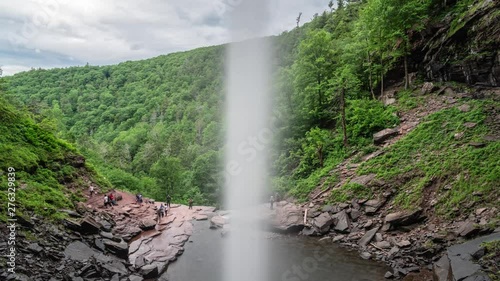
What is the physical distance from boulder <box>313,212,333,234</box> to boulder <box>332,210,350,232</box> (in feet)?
1.33

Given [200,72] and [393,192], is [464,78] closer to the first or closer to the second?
[393,192]

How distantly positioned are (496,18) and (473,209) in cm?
1526

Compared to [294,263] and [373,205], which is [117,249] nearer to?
[294,263]

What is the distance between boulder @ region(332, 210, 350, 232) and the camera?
21.1m

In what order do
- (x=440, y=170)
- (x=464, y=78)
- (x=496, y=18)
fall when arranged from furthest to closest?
(x=464, y=78), (x=496, y=18), (x=440, y=170)

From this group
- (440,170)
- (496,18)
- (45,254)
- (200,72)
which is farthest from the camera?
(200,72)

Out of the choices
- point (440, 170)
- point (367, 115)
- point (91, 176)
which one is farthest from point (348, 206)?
point (91, 176)

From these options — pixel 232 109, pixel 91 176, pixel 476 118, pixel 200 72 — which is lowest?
pixel 91 176

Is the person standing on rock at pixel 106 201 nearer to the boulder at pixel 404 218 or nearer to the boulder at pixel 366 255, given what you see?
the boulder at pixel 366 255

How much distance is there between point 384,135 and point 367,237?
10026mm

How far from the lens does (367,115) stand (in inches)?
1115

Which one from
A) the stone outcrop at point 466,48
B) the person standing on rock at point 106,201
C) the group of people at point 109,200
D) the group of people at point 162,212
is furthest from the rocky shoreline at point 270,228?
the stone outcrop at point 466,48

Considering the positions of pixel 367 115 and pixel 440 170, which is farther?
pixel 367 115

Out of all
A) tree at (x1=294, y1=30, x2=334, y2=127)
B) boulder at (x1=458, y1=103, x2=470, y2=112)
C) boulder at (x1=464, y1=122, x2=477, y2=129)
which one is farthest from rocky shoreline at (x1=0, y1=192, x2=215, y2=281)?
boulder at (x1=458, y1=103, x2=470, y2=112)
